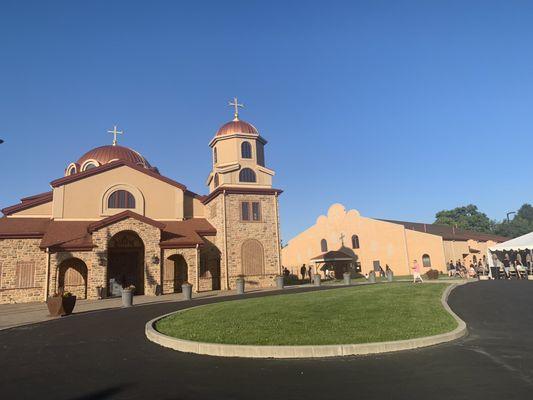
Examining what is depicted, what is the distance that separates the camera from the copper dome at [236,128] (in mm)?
33188

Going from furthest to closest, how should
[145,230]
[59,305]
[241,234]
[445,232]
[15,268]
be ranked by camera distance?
[445,232] < [241,234] < [145,230] < [15,268] < [59,305]

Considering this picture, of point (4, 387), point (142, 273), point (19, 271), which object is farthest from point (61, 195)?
point (4, 387)

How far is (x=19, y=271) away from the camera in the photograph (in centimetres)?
2620

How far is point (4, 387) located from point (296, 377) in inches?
170

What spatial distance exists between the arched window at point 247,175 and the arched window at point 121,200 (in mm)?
8498

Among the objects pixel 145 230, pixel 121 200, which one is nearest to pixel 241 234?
pixel 145 230

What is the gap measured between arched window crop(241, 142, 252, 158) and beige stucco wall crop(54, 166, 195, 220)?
19.5 feet

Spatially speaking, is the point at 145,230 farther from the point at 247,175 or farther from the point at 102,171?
the point at 247,175

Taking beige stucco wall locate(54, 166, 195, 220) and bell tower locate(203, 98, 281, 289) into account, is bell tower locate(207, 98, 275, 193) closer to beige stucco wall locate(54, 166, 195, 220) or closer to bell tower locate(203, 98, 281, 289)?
bell tower locate(203, 98, 281, 289)

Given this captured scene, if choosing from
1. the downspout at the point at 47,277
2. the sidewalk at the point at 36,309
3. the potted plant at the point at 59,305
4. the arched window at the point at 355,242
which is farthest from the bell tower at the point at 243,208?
the arched window at the point at 355,242

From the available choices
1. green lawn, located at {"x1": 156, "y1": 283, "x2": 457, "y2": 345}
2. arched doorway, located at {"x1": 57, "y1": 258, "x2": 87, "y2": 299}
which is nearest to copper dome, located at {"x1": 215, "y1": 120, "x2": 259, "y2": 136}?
arched doorway, located at {"x1": 57, "y1": 258, "x2": 87, "y2": 299}

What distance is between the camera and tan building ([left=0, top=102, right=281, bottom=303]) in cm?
2608

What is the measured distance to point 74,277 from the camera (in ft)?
87.7

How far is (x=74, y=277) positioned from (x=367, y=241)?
30961mm
